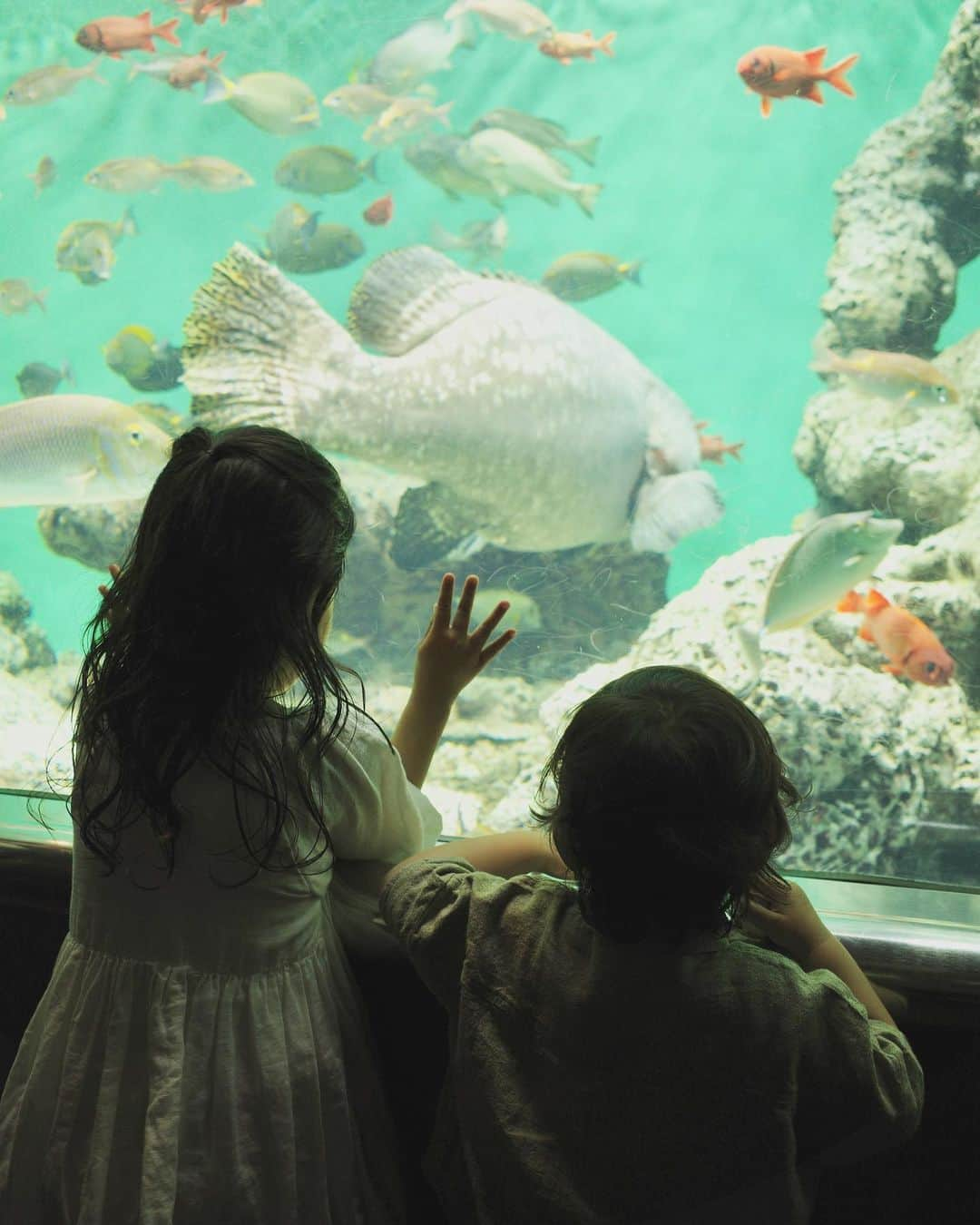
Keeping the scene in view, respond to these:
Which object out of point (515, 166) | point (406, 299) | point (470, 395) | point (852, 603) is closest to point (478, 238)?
point (515, 166)

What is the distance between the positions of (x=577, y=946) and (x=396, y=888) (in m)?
0.16

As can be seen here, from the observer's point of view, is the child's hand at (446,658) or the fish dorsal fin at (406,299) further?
the fish dorsal fin at (406,299)

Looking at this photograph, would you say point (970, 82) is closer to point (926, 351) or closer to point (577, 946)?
point (926, 351)

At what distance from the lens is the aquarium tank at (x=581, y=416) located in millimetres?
2311

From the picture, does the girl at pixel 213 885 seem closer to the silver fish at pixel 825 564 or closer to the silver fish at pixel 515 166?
the silver fish at pixel 825 564

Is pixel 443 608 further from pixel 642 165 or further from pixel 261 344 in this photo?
pixel 642 165

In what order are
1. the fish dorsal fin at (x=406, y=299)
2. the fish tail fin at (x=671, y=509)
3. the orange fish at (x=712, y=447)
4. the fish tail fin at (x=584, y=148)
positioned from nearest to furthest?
the fish dorsal fin at (x=406, y=299)
the fish tail fin at (x=671, y=509)
the orange fish at (x=712, y=447)
the fish tail fin at (x=584, y=148)

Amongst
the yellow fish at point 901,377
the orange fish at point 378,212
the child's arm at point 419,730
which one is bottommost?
the child's arm at point 419,730

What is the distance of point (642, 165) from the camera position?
584 cm

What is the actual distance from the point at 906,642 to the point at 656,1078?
71.6 inches

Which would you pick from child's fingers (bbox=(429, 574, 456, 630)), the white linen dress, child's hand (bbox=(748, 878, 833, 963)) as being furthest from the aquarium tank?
child's hand (bbox=(748, 878, 833, 963))

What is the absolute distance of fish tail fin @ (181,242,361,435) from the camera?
2.85m

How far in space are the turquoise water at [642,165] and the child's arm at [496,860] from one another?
2.16m

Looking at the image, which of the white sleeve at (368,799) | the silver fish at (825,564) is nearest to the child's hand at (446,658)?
the white sleeve at (368,799)
